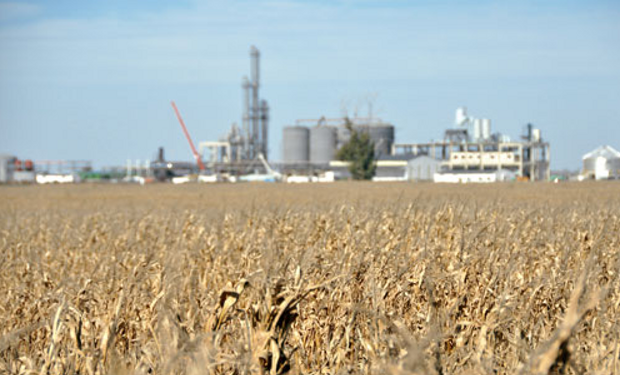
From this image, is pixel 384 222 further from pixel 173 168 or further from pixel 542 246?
pixel 173 168

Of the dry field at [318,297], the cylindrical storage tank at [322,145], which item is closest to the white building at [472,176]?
the cylindrical storage tank at [322,145]

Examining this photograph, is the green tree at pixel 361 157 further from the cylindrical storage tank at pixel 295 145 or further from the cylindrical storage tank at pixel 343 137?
the cylindrical storage tank at pixel 343 137

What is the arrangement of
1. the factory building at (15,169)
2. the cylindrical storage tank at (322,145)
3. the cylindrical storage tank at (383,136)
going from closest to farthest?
the factory building at (15,169)
the cylindrical storage tank at (322,145)
the cylindrical storage tank at (383,136)

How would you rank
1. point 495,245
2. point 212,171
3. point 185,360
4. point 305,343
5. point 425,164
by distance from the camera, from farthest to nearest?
point 212,171 < point 425,164 < point 495,245 < point 305,343 < point 185,360

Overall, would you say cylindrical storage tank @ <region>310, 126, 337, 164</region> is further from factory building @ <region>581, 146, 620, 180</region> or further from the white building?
factory building @ <region>581, 146, 620, 180</region>

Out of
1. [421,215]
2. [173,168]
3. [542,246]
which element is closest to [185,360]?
[542,246]

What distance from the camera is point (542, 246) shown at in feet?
32.5

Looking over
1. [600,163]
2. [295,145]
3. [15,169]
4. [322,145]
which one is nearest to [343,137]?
[322,145]

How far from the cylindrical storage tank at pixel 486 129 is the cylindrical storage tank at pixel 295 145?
3055cm

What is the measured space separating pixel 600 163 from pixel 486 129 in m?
49.0

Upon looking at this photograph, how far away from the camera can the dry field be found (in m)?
3.24

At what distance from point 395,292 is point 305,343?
71cm

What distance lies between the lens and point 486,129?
14038cm

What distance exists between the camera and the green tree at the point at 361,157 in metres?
124
